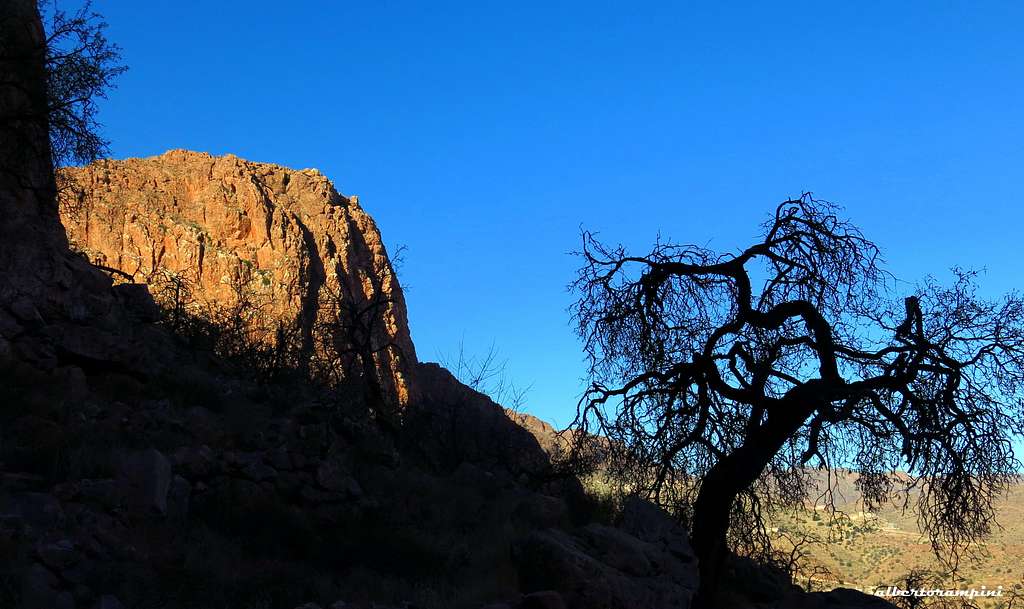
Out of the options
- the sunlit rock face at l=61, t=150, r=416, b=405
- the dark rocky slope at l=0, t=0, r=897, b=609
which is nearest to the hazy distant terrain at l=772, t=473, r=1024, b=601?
the dark rocky slope at l=0, t=0, r=897, b=609

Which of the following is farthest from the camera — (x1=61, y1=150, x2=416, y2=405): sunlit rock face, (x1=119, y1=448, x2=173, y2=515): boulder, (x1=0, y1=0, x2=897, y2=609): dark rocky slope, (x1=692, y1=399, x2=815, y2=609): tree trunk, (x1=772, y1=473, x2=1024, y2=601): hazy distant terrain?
(x1=61, y1=150, x2=416, y2=405): sunlit rock face

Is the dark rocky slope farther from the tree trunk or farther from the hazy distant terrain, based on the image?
the hazy distant terrain

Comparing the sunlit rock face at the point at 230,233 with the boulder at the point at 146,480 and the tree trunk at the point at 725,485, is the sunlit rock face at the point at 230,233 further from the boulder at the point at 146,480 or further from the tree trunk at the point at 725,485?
the boulder at the point at 146,480

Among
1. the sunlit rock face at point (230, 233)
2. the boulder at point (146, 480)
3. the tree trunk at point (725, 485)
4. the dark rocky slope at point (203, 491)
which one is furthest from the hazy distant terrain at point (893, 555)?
the sunlit rock face at point (230, 233)

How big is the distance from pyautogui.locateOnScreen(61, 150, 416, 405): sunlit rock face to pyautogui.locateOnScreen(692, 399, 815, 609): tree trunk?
142ft

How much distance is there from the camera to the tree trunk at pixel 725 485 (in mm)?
10922

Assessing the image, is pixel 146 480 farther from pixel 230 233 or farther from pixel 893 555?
pixel 230 233

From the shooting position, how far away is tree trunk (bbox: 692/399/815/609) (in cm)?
1092

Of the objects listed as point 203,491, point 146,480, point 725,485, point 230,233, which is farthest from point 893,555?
point 230,233

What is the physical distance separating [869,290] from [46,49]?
13449 millimetres

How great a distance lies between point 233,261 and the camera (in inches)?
2458

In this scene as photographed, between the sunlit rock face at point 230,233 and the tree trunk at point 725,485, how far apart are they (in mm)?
43407

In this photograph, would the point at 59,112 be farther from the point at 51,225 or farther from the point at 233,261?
the point at 233,261

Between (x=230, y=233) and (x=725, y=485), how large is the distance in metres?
59.9
